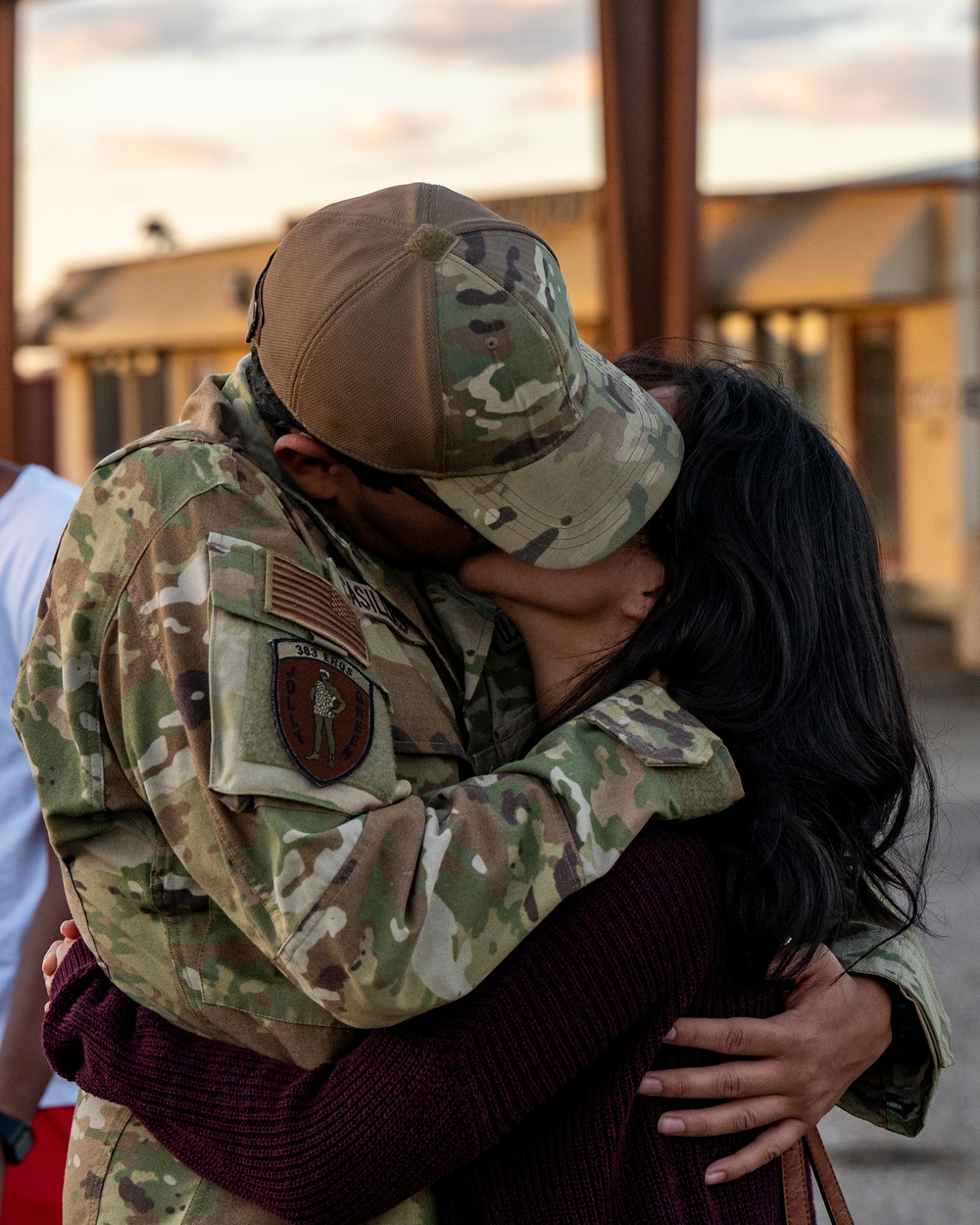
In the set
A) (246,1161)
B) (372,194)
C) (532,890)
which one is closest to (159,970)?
(246,1161)

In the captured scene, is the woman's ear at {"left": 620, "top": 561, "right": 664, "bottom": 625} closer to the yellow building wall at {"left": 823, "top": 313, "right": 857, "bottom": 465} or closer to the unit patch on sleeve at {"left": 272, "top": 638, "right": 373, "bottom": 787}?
the unit patch on sleeve at {"left": 272, "top": 638, "right": 373, "bottom": 787}

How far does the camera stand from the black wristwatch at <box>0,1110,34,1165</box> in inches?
83.4

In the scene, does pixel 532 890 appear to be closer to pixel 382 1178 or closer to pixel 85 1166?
pixel 382 1178

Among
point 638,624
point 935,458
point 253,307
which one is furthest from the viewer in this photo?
point 935,458

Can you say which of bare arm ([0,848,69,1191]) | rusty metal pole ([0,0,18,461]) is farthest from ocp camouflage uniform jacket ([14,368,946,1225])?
rusty metal pole ([0,0,18,461])

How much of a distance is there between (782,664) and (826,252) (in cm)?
1288

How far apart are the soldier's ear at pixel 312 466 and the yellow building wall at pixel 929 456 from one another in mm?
12786

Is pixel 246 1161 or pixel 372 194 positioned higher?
pixel 372 194

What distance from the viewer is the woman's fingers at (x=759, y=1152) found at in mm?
1449

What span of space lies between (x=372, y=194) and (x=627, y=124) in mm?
4608

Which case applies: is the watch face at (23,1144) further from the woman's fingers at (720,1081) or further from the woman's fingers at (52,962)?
the woman's fingers at (720,1081)

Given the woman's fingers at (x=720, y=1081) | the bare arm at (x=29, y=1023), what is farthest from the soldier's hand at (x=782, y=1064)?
the bare arm at (x=29, y=1023)

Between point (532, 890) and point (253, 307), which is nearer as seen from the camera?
point (532, 890)

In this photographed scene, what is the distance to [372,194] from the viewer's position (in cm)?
144
